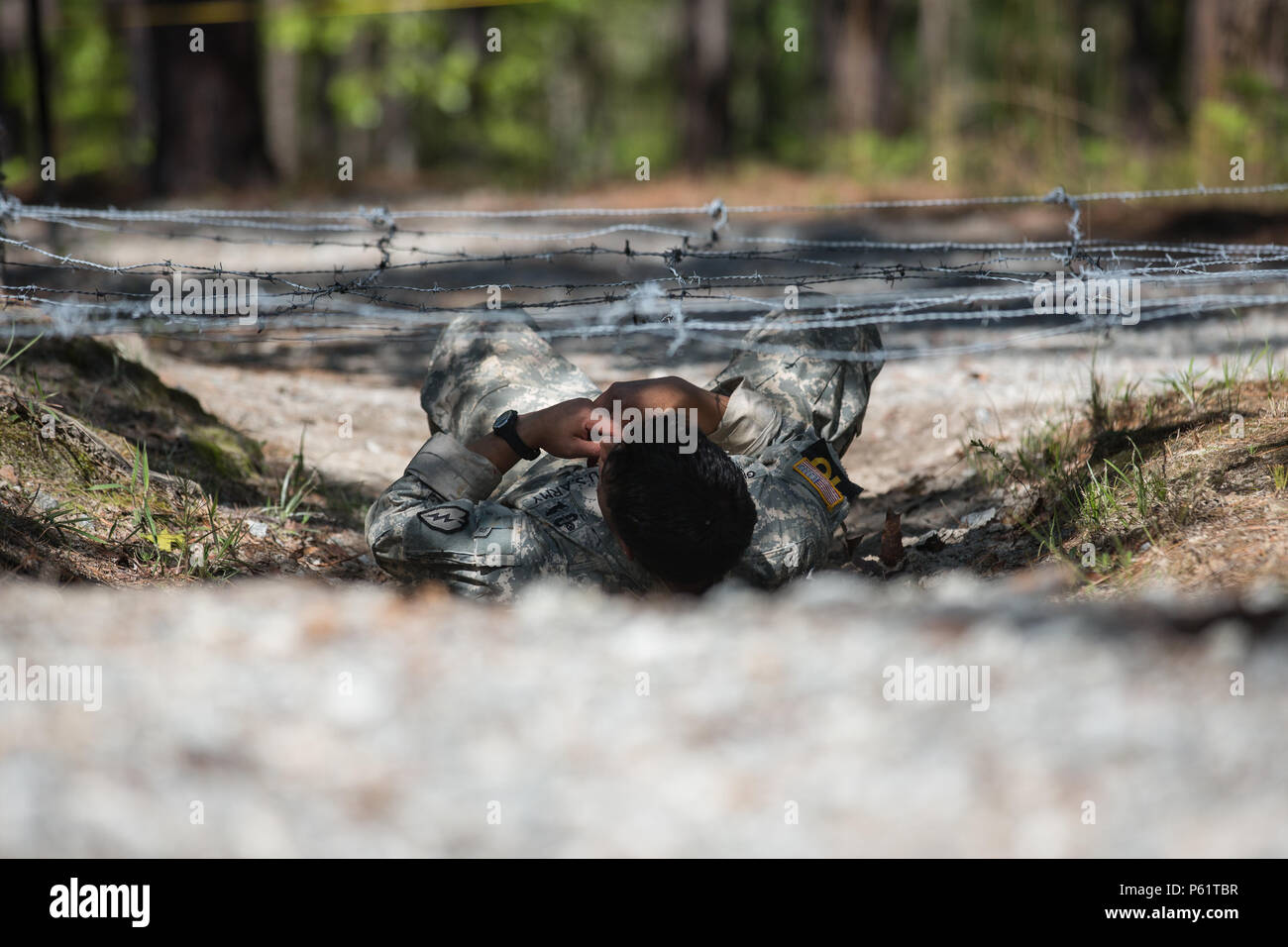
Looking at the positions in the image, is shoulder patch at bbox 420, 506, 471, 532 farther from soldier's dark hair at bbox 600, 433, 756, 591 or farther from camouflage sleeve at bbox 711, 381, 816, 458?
camouflage sleeve at bbox 711, 381, 816, 458

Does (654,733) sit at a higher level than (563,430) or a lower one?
lower

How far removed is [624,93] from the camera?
1291 inches

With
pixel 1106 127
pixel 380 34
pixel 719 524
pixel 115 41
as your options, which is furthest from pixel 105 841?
pixel 115 41

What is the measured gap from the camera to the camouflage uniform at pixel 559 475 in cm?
276

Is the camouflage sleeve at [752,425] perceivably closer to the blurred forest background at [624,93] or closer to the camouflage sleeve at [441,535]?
the camouflage sleeve at [441,535]

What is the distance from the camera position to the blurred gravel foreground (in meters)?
1.58

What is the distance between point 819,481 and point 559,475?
649 mm

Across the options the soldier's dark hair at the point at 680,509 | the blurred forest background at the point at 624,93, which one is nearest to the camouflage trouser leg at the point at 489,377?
the soldier's dark hair at the point at 680,509

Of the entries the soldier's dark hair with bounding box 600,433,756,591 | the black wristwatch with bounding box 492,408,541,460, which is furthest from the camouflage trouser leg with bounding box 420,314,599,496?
the soldier's dark hair with bounding box 600,433,756,591

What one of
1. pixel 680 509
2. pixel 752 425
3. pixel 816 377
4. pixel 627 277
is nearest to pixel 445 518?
pixel 680 509

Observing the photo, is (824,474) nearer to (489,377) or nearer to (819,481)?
(819,481)

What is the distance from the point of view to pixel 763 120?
25.6 metres

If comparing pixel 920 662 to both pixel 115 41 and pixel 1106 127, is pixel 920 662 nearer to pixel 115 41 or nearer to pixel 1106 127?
pixel 1106 127
